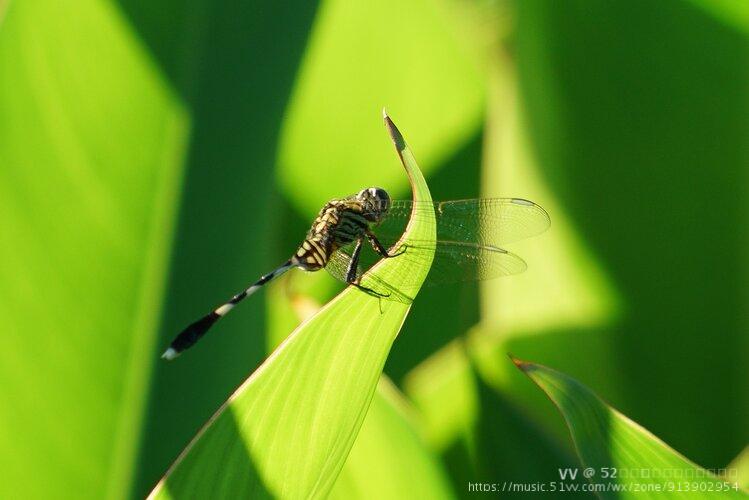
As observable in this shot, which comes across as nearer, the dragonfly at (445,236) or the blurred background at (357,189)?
the blurred background at (357,189)

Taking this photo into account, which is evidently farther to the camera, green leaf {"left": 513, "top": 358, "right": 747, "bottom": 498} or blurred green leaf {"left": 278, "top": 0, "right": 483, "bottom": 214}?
blurred green leaf {"left": 278, "top": 0, "right": 483, "bottom": 214}

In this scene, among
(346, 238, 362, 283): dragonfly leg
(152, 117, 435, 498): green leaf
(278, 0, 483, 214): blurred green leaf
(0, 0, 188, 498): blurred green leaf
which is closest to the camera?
(152, 117, 435, 498): green leaf

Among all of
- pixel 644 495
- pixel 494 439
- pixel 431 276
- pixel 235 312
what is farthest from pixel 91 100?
pixel 644 495

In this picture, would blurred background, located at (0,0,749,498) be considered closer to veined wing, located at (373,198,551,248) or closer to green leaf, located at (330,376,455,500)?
green leaf, located at (330,376,455,500)

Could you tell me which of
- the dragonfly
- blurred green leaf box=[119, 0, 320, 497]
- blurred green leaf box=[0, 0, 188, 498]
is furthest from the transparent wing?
blurred green leaf box=[0, 0, 188, 498]

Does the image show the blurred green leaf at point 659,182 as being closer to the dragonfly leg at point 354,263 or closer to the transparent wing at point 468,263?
the transparent wing at point 468,263

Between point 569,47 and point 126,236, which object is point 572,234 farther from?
point 126,236

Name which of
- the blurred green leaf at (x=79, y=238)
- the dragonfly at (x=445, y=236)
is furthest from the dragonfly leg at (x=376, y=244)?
the blurred green leaf at (x=79, y=238)

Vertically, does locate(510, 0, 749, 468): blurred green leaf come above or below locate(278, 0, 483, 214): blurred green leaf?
below
